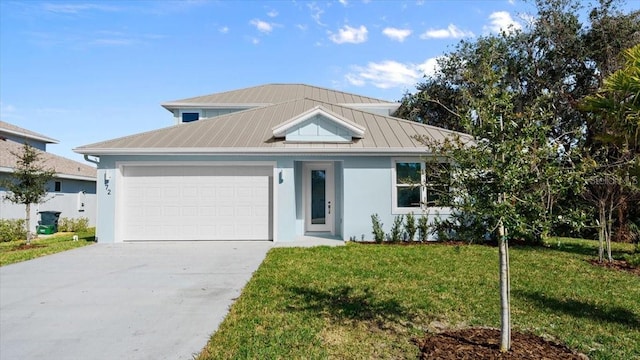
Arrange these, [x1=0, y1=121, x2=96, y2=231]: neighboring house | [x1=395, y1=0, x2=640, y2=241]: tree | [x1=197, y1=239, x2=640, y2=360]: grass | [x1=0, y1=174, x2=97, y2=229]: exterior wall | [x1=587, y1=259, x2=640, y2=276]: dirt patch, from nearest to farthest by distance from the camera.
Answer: [x1=197, y1=239, x2=640, y2=360]: grass < [x1=587, y1=259, x2=640, y2=276]: dirt patch < [x1=395, y1=0, x2=640, y2=241]: tree < [x1=0, y1=174, x2=97, y2=229]: exterior wall < [x1=0, y1=121, x2=96, y2=231]: neighboring house

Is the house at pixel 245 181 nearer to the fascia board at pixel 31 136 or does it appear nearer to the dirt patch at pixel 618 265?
the dirt patch at pixel 618 265

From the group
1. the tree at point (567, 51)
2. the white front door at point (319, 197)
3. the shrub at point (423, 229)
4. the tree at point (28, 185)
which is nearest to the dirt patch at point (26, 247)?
the tree at point (28, 185)

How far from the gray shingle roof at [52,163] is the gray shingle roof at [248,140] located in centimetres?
728

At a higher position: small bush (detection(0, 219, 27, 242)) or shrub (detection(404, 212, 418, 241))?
shrub (detection(404, 212, 418, 241))

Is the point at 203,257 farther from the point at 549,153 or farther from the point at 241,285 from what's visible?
the point at 549,153

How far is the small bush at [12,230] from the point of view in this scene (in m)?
14.9

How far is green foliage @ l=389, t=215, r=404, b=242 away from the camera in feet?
38.3

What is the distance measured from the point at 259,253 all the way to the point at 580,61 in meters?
17.5

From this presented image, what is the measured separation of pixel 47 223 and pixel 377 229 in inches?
621

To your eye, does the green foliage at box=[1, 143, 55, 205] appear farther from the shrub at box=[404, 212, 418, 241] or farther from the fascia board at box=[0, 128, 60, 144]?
the shrub at box=[404, 212, 418, 241]

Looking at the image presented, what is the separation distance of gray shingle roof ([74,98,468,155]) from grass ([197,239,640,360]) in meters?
3.97

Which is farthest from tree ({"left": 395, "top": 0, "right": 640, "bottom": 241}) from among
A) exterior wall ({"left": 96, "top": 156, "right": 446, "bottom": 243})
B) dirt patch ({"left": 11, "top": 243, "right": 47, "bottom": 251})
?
dirt patch ({"left": 11, "top": 243, "right": 47, "bottom": 251})

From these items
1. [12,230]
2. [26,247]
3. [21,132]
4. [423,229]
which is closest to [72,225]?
[12,230]

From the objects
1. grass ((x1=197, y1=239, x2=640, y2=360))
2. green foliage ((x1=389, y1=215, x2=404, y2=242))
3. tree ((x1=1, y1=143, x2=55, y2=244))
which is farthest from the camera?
tree ((x1=1, y1=143, x2=55, y2=244))
